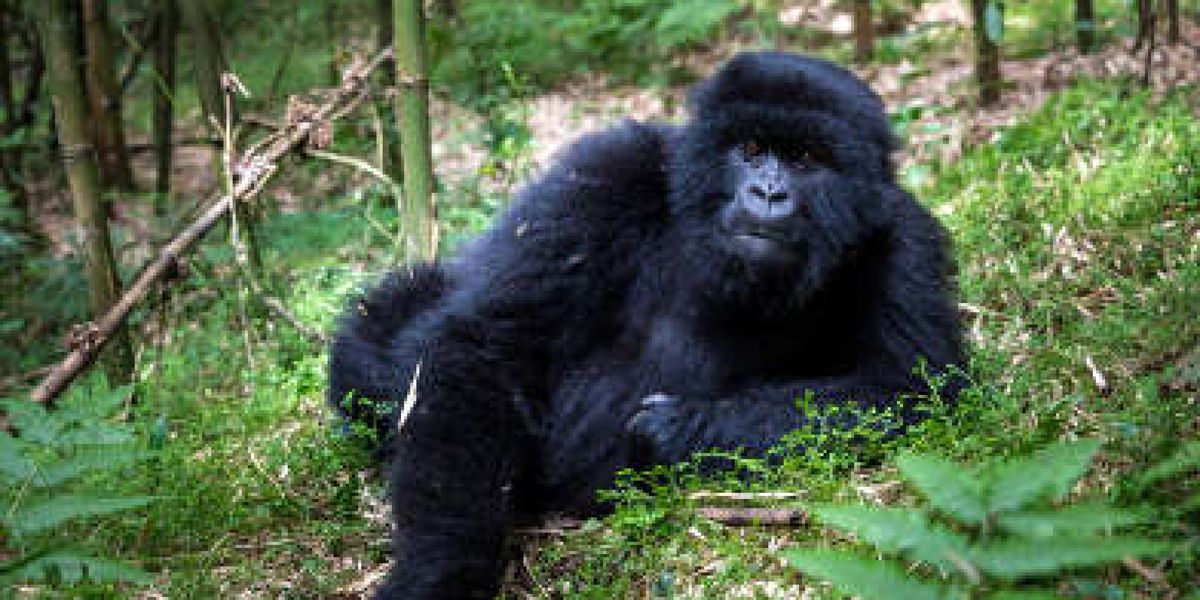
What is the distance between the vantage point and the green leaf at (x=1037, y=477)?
1876 millimetres

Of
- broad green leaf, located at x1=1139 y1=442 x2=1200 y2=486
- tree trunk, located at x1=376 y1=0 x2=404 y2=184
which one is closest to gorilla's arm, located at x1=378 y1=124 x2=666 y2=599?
broad green leaf, located at x1=1139 y1=442 x2=1200 y2=486

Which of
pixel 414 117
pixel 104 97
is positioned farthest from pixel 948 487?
pixel 104 97

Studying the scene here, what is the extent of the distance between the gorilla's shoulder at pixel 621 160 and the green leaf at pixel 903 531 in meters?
2.17

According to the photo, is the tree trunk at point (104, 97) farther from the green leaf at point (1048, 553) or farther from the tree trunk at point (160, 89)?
the green leaf at point (1048, 553)

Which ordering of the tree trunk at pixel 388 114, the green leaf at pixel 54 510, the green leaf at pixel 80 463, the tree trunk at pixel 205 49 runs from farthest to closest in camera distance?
the tree trunk at pixel 388 114
the tree trunk at pixel 205 49
the green leaf at pixel 80 463
the green leaf at pixel 54 510

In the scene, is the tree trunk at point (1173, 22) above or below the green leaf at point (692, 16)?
below

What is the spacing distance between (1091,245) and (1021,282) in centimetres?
33

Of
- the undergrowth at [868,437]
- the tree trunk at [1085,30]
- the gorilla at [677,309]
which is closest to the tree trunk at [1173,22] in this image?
the tree trunk at [1085,30]

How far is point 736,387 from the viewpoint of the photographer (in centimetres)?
396

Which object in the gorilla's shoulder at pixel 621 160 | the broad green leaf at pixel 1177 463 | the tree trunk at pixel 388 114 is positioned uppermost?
the tree trunk at pixel 388 114

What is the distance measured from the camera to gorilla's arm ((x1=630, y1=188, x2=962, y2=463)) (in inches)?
144

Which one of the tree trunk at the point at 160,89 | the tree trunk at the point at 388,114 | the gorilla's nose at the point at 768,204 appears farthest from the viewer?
the tree trunk at the point at 160,89

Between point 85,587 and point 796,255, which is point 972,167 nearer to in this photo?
point 796,255

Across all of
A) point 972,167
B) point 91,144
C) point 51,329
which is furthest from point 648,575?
point 51,329
